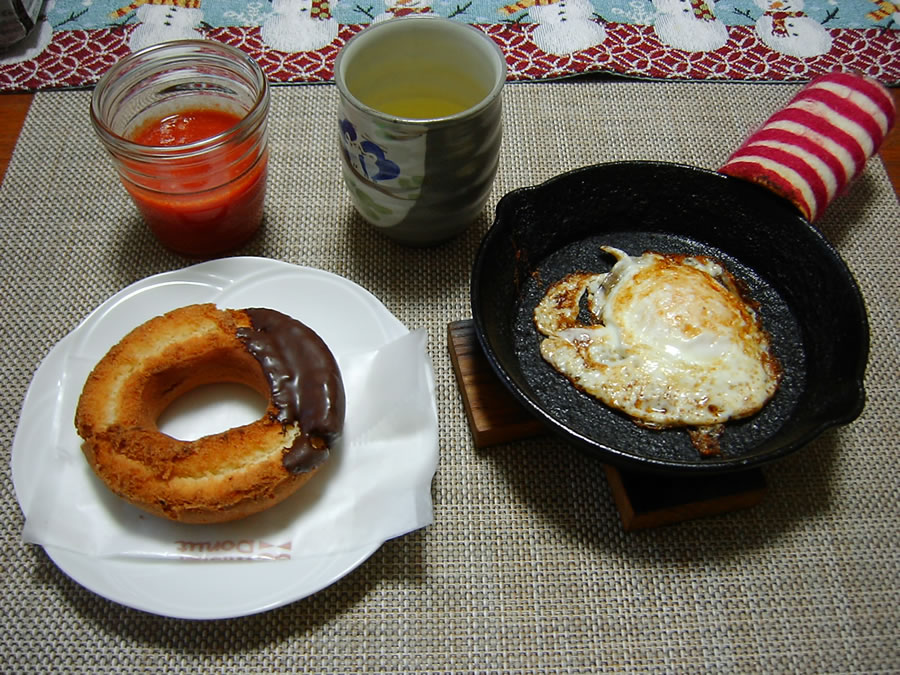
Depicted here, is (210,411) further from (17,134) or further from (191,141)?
(17,134)

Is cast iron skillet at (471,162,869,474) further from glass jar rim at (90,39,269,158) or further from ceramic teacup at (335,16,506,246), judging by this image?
glass jar rim at (90,39,269,158)

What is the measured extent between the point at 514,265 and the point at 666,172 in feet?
1.25

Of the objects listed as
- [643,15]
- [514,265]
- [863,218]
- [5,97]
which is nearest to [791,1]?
[643,15]

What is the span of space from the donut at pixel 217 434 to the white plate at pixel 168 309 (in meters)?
0.09

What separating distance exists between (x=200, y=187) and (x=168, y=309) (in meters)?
0.26

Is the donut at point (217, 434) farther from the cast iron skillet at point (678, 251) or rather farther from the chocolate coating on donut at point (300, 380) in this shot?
the cast iron skillet at point (678, 251)

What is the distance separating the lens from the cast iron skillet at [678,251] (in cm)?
114

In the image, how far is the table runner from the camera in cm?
→ 194

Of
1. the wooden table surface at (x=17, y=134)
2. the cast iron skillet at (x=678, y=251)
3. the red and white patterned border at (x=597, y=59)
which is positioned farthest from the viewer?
the red and white patterned border at (x=597, y=59)

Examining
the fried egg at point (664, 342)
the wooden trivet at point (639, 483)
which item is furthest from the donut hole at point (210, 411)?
the fried egg at point (664, 342)

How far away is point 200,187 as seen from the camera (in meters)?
1.38

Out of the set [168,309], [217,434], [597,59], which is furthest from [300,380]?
→ [597,59]

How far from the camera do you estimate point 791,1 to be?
2.12 m

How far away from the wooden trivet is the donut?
0.28 m
